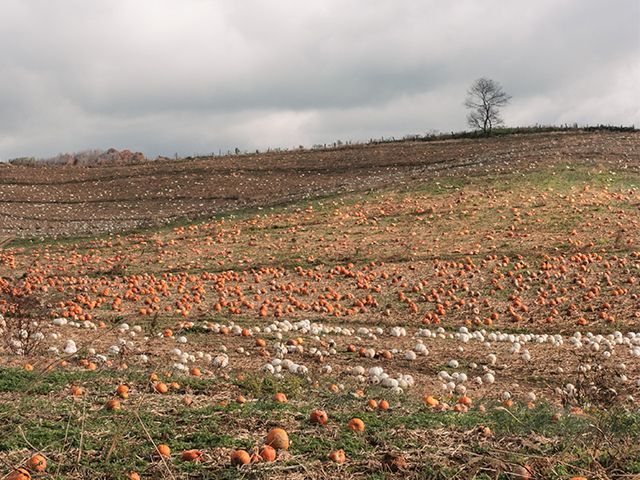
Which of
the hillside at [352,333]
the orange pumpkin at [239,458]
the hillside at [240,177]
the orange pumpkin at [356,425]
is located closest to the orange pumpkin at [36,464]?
the hillside at [352,333]

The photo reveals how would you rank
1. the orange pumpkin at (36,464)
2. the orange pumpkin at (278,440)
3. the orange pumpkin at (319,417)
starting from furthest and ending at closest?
the orange pumpkin at (319,417) → the orange pumpkin at (278,440) → the orange pumpkin at (36,464)

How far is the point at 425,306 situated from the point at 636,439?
29.1 ft

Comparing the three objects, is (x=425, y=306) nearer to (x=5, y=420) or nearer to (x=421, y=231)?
(x=421, y=231)

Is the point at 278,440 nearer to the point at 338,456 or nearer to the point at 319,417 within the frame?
the point at 338,456

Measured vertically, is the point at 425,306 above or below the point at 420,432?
below

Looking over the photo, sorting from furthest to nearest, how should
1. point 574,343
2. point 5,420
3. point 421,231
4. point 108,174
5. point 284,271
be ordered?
1. point 108,174
2. point 421,231
3. point 284,271
4. point 574,343
5. point 5,420

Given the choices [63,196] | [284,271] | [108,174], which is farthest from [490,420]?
[108,174]

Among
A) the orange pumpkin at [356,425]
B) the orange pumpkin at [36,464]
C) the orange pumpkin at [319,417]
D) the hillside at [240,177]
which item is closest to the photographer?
the orange pumpkin at [36,464]

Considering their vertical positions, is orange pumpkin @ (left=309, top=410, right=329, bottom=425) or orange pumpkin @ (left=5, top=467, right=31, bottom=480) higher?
orange pumpkin @ (left=5, top=467, right=31, bottom=480)

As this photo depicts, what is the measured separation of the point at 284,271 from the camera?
16.6 m

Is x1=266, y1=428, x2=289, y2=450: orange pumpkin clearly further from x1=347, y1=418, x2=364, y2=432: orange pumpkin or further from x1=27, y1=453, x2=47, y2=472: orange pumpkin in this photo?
x1=27, y1=453, x2=47, y2=472: orange pumpkin

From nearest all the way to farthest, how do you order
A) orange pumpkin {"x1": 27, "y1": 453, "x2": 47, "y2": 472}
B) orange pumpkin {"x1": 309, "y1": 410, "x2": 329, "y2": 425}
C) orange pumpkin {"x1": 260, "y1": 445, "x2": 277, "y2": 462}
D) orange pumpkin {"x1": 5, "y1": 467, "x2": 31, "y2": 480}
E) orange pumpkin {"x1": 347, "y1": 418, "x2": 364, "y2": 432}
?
orange pumpkin {"x1": 5, "y1": 467, "x2": 31, "y2": 480} < orange pumpkin {"x1": 27, "y1": 453, "x2": 47, "y2": 472} < orange pumpkin {"x1": 260, "y1": 445, "x2": 277, "y2": 462} < orange pumpkin {"x1": 347, "y1": 418, "x2": 364, "y2": 432} < orange pumpkin {"x1": 309, "y1": 410, "x2": 329, "y2": 425}

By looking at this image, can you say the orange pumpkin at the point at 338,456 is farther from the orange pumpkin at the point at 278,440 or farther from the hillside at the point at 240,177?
the hillside at the point at 240,177

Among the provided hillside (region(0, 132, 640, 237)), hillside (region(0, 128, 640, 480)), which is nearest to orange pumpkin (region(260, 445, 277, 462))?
hillside (region(0, 128, 640, 480))
